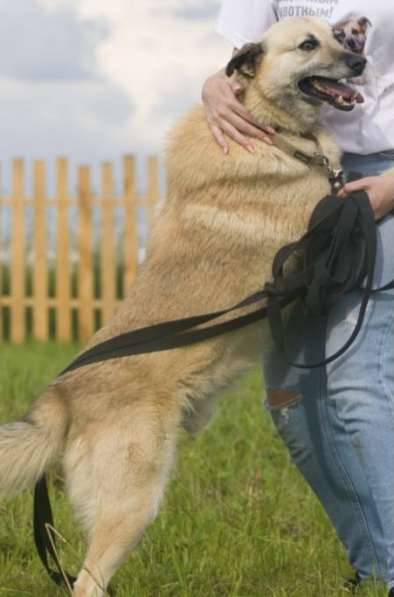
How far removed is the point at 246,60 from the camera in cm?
395

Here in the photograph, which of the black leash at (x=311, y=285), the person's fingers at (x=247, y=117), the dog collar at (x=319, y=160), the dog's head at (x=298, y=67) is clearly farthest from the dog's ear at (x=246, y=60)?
the black leash at (x=311, y=285)

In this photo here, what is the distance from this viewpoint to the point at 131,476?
3.61 meters

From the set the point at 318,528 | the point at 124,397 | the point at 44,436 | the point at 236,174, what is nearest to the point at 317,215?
the point at 236,174

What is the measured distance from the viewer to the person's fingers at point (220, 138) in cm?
390

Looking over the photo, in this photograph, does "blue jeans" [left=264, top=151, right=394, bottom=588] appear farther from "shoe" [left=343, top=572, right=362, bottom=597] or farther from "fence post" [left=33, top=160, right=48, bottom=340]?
"fence post" [left=33, top=160, right=48, bottom=340]

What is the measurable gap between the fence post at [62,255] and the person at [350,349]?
394 inches

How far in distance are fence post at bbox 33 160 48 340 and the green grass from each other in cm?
841

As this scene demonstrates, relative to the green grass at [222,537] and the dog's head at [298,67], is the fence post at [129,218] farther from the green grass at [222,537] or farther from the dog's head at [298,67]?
the dog's head at [298,67]

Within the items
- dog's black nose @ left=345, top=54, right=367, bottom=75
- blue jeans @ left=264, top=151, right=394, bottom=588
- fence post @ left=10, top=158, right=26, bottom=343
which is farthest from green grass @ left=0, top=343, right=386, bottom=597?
fence post @ left=10, top=158, right=26, bottom=343

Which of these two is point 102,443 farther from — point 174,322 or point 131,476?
point 174,322

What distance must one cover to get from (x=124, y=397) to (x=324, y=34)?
4.61ft

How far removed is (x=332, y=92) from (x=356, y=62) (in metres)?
0.16

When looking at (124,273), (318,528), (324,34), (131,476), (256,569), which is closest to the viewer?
(131,476)

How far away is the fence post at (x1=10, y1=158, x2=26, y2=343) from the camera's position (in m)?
14.2
